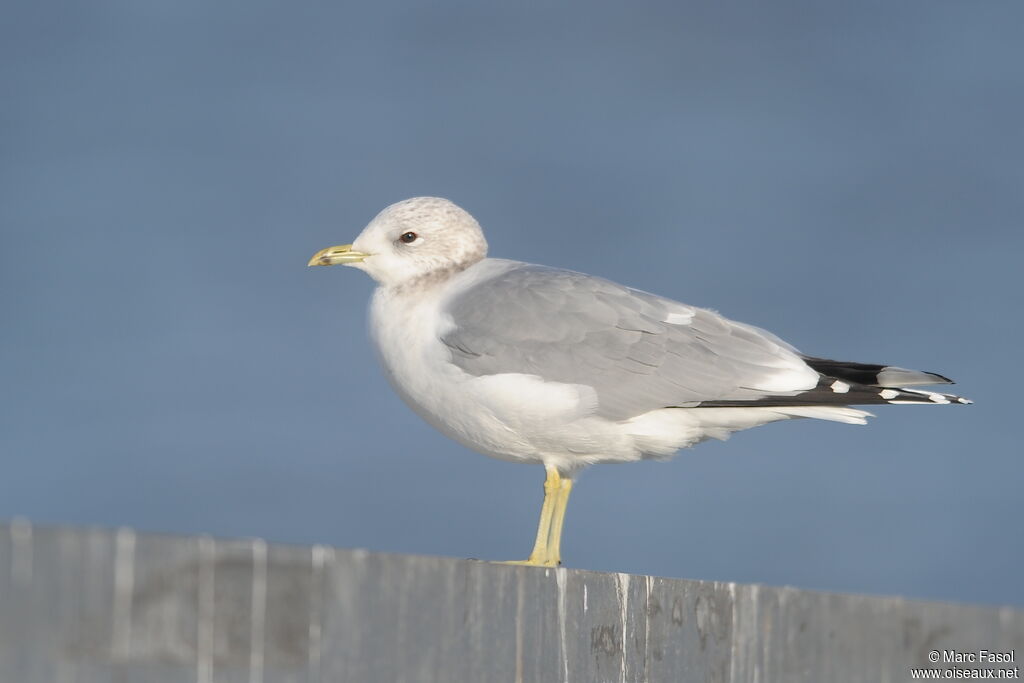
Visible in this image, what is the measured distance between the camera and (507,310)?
5984 mm

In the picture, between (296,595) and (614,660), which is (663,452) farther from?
(296,595)

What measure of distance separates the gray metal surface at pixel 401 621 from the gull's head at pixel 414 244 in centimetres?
224

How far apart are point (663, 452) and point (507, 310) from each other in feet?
2.91

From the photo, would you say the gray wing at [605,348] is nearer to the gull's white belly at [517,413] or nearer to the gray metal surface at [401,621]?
the gull's white belly at [517,413]

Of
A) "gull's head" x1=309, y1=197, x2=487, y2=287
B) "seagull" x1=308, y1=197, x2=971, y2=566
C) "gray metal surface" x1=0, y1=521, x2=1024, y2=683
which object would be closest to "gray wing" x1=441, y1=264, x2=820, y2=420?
"seagull" x1=308, y1=197, x2=971, y2=566

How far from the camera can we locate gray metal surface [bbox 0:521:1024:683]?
292cm

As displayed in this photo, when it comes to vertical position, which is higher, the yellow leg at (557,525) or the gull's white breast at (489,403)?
the gull's white breast at (489,403)

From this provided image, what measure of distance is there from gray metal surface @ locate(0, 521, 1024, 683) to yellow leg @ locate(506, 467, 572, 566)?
1.29m

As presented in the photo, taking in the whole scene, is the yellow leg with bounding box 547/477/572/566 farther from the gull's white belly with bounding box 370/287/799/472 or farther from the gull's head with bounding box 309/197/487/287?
the gull's head with bounding box 309/197/487/287

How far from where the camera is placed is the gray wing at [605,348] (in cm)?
Answer: 590

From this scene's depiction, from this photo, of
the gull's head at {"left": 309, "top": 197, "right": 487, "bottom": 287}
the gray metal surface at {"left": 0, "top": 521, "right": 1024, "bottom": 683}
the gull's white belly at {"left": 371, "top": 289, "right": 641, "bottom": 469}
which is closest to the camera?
the gray metal surface at {"left": 0, "top": 521, "right": 1024, "bottom": 683}

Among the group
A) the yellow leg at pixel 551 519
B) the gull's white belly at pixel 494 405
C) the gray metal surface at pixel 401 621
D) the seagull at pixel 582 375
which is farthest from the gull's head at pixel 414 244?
the gray metal surface at pixel 401 621

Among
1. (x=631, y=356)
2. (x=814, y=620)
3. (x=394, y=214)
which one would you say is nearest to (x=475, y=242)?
(x=394, y=214)

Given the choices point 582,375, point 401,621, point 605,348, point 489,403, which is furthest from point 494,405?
point 401,621
